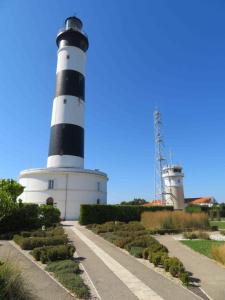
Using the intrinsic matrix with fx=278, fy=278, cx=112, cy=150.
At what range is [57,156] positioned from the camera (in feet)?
115

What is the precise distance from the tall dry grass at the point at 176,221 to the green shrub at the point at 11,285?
16.3m

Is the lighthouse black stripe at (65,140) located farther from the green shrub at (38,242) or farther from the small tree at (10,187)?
the green shrub at (38,242)

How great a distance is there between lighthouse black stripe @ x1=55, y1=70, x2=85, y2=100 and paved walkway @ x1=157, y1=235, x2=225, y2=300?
90.0ft

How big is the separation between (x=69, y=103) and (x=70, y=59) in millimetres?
6592

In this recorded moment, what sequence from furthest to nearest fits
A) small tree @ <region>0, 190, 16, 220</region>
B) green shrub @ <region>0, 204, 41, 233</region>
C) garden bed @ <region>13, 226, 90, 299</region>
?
green shrub @ <region>0, 204, 41, 233</region> < small tree @ <region>0, 190, 16, 220</region> < garden bed @ <region>13, 226, 90, 299</region>

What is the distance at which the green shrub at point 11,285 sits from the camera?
582 cm

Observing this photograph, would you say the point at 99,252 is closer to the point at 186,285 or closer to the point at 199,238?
the point at 186,285

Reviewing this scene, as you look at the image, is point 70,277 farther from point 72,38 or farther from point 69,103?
point 72,38

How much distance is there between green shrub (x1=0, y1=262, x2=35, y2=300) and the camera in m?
5.82

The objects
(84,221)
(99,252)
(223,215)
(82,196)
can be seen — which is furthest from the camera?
(223,215)

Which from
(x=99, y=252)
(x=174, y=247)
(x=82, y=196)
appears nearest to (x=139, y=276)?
(x=99, y=252)

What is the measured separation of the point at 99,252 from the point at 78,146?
23.7 meters

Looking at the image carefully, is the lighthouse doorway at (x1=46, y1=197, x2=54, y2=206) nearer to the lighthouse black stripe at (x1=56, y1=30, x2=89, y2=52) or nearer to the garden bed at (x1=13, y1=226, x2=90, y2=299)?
the garden bed at (x1=13, y1=226, x2=90, y2=299)

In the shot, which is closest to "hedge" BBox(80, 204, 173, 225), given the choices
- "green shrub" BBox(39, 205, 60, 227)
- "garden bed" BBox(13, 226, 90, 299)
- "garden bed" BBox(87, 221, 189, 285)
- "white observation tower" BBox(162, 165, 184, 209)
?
"green shrub" BBox(39, 205, 60, 227)
